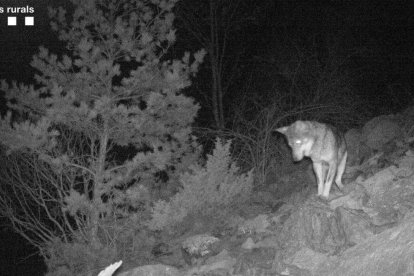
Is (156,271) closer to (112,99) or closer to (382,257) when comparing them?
(382,257)

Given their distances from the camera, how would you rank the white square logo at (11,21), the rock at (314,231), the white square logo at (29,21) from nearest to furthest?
the rock at (314,231) → the white square logo at (11,21) → the white square logo at (29,21)

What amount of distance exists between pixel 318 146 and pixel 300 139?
40 centimetres

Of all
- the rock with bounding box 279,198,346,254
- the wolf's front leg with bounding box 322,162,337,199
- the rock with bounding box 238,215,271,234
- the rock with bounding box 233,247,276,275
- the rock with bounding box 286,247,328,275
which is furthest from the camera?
the rock with bounding box 238,215,271,234

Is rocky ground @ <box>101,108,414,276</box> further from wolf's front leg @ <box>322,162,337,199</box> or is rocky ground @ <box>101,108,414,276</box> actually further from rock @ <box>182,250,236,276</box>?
wolf's front leg @ <box>322,162,337,199</box>

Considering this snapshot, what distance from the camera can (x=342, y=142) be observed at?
8.55 m

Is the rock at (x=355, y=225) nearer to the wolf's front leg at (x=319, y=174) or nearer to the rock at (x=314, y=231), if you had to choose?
the rock at (x=314, y=231)

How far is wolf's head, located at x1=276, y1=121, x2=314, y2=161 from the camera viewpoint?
761 cm

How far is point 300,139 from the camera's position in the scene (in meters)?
7.62

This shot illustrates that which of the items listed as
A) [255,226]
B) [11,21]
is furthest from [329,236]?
[11,21]

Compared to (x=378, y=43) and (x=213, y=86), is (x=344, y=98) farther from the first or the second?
(x=213, y=86)

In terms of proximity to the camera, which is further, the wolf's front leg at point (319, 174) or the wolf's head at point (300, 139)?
the wolf's front leg at point (319, 174)

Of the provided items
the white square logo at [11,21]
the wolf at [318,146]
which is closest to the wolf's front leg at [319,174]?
the wolf at [318,146]

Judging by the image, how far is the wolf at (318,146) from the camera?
25.1ft

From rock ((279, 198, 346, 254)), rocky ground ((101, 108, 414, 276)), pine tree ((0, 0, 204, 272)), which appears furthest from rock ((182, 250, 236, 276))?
pine tree ((0, 0, 204, 272))
